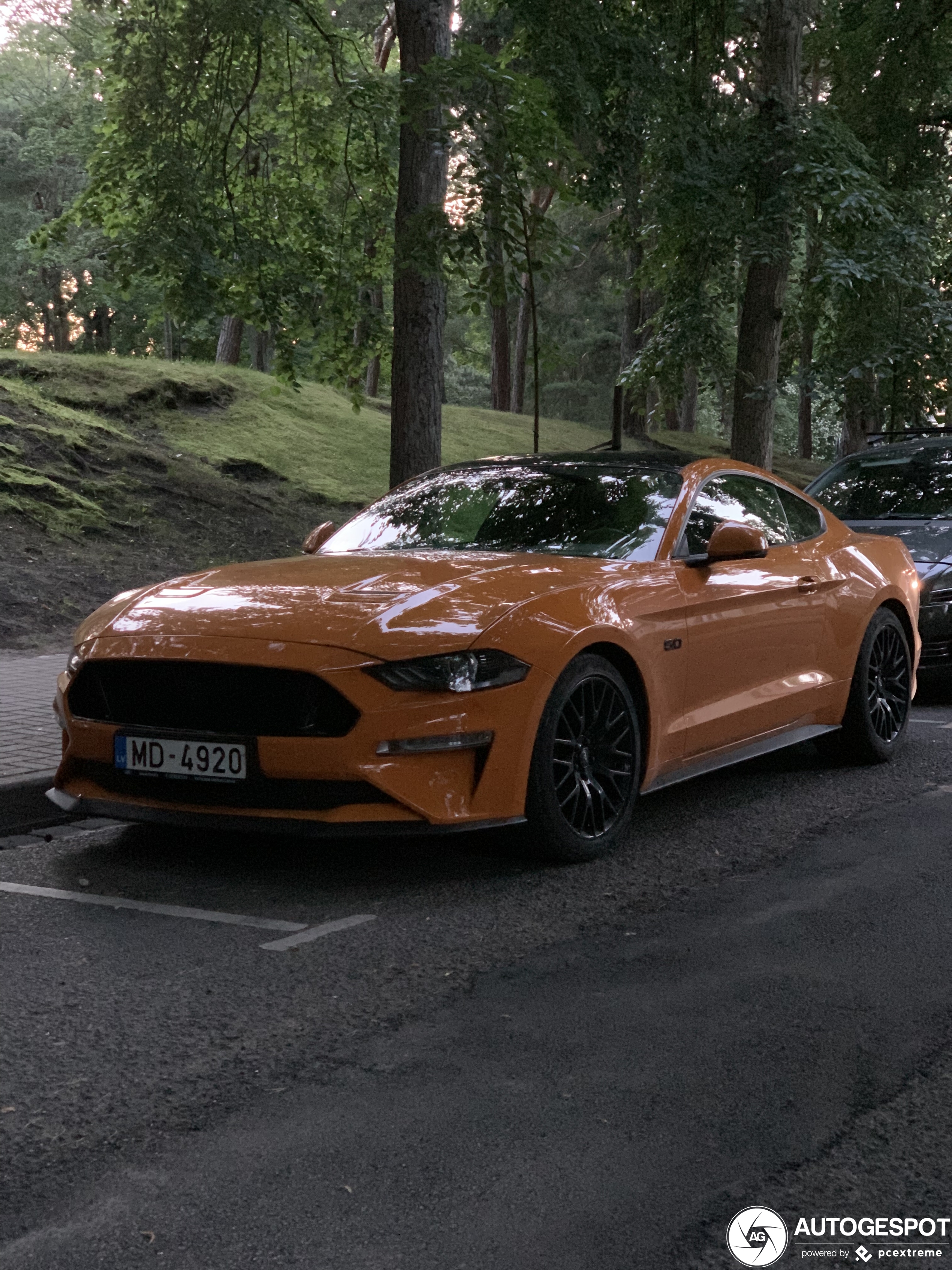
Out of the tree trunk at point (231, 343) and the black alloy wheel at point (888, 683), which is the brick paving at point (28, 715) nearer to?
the black alloy wheel at point (888, 683)

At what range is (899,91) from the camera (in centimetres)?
2036

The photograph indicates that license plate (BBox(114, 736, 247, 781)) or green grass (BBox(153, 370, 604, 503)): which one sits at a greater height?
green grass (BBox(153, 370, 604, 503))

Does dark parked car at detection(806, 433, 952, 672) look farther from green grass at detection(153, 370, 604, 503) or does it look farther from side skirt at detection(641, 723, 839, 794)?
green grass at detection(153, 370, 604, 503)

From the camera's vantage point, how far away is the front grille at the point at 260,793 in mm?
4902

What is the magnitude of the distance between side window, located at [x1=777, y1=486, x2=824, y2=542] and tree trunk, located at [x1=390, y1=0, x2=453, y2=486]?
3.97m

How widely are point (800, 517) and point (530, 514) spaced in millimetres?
1801

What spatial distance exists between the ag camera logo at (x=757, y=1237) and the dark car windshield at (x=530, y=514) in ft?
11.9

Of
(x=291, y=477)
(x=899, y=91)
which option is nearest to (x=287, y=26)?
(x=291, y=477)

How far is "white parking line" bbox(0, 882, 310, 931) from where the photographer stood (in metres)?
4.66

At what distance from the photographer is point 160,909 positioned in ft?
15.9

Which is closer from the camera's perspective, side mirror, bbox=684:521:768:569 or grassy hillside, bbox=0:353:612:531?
side mirror, bbox=684:521:768:569

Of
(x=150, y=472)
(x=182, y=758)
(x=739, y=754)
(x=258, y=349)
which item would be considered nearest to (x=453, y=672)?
(x=182, y=758)

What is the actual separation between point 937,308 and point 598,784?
14.2 meters

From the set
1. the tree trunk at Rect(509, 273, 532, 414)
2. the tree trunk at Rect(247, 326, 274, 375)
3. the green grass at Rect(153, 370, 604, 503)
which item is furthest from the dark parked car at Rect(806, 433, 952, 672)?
the tree trunk at Rect(509, 273, 532, 414)
